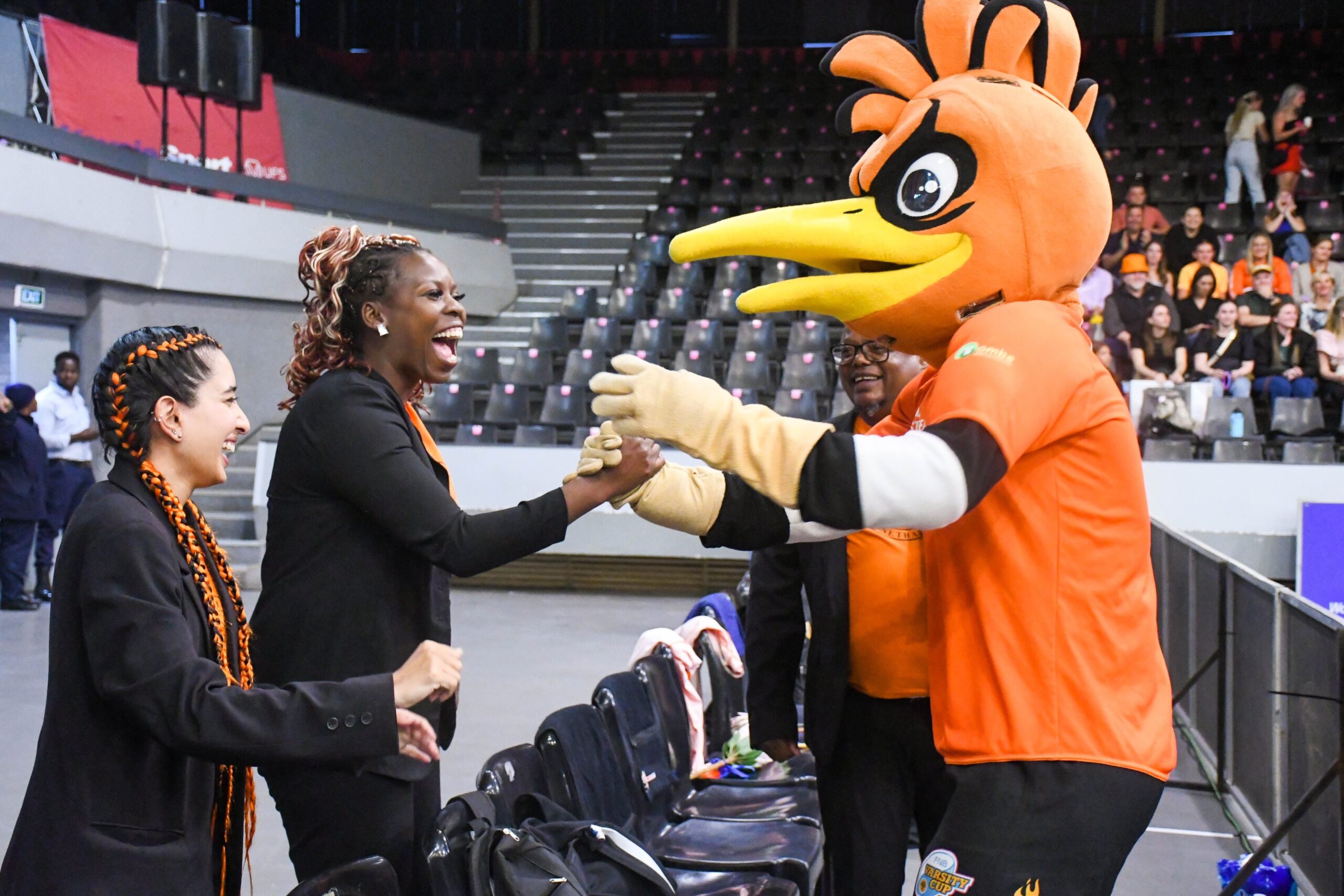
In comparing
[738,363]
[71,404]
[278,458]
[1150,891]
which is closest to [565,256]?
[738,363]

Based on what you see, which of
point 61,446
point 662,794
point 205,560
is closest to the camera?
point 205,560

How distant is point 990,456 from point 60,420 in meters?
8.20

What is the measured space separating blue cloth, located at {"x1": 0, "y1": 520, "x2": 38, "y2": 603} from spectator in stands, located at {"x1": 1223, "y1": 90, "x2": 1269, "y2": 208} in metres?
10.3

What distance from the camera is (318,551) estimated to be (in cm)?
204

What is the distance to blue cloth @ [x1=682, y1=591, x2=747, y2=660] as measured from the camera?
14.7 ft

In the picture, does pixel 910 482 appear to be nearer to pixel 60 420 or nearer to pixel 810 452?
pixel 810 452

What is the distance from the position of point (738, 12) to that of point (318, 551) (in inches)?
679

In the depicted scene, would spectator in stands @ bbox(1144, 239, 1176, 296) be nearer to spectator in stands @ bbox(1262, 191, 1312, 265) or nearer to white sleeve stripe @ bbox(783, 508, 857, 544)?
spectator in stands @ bbox(1262, 191, 1312, 265)

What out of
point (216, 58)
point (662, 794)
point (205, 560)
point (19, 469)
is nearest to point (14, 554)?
point (19, 469)

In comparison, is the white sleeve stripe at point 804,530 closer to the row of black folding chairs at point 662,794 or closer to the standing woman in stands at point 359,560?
the standing woman in stands at point 359,560

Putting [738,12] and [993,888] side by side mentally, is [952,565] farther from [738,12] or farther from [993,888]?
[738,12]

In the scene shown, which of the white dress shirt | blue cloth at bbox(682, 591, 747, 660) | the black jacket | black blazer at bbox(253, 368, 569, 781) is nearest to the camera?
black blazer at bbox(253, 368, 569, 781)

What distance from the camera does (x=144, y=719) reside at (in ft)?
5.49

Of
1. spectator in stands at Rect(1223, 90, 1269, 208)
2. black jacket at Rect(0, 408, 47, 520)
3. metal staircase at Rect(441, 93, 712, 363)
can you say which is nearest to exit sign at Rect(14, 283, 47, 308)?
black jacket at Rect(0, 408, 47, 520)
